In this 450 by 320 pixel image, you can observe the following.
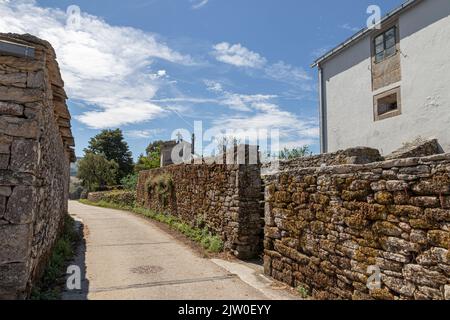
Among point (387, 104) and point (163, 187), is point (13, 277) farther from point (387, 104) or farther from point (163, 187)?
point (387, 104)

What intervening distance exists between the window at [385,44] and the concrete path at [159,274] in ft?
32.1

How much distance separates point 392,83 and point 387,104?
95cm

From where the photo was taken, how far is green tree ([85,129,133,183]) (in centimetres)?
4109

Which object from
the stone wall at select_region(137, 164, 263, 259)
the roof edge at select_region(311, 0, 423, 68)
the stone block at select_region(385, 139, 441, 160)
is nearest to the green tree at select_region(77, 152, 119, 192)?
the stone wall at select_region(137, 164, 263, 259)

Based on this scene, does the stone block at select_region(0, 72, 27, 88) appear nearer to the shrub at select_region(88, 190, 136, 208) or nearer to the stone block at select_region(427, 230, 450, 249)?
the stone block at select_region(427, 230, 450, 249)

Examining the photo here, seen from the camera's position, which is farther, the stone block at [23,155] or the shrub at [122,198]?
the shrub at [122,198]

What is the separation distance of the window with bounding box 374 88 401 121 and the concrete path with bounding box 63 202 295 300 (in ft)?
27.5

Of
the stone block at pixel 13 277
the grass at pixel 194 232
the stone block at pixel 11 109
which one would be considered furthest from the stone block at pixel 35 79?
the grass at pixel 194 232

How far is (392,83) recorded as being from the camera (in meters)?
11.8

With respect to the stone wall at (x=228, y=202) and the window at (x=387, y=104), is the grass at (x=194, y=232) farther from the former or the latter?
the window at (x=387, y=104)

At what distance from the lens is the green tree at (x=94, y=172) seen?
34406mm

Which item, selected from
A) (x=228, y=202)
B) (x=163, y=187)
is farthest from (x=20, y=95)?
(x=163, y=187)

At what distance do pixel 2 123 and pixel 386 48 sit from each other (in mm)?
12691
